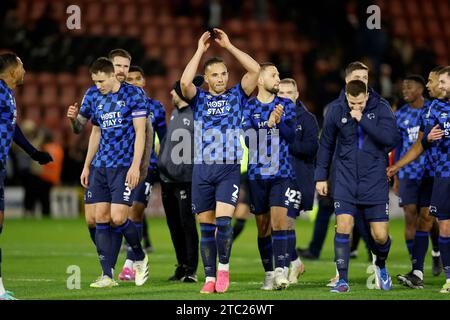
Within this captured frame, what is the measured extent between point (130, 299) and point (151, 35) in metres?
17.3

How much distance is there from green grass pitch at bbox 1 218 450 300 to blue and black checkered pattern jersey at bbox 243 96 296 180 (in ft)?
3.90

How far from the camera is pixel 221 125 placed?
9.38 meters

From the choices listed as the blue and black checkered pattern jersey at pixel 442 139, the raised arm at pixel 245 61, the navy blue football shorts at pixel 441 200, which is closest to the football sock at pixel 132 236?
the raised arm at pixel 245 61

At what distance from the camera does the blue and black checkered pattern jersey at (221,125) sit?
935 centimetres

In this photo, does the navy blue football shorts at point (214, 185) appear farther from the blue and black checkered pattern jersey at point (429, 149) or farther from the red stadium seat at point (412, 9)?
the red stadium seat at point (412, 9)

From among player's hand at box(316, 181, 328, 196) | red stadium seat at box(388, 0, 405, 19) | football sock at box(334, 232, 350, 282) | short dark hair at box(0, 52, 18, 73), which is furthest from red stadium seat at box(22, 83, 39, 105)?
football sock at box(334, 232, 350, 282)

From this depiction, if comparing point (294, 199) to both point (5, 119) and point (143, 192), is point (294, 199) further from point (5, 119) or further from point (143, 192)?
point (5, 119)

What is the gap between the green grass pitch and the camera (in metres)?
9.07

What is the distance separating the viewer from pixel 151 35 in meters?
25.3

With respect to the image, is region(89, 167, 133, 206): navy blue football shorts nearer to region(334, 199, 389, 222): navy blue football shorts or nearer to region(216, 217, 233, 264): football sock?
region(216, 217, 233, 264): football sock

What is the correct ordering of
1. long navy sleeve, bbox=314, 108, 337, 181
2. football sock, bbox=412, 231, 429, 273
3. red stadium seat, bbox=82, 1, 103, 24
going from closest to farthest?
1. long navy sleeve, bbox=314, 108, 337, 181
2. football sock, bbox=412, 231, 429, 273
3. red stadium seat, bbox=82, 1, 103, 24

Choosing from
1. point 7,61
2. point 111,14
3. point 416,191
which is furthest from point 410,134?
point 111,14

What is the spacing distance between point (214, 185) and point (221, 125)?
0.59 meters
